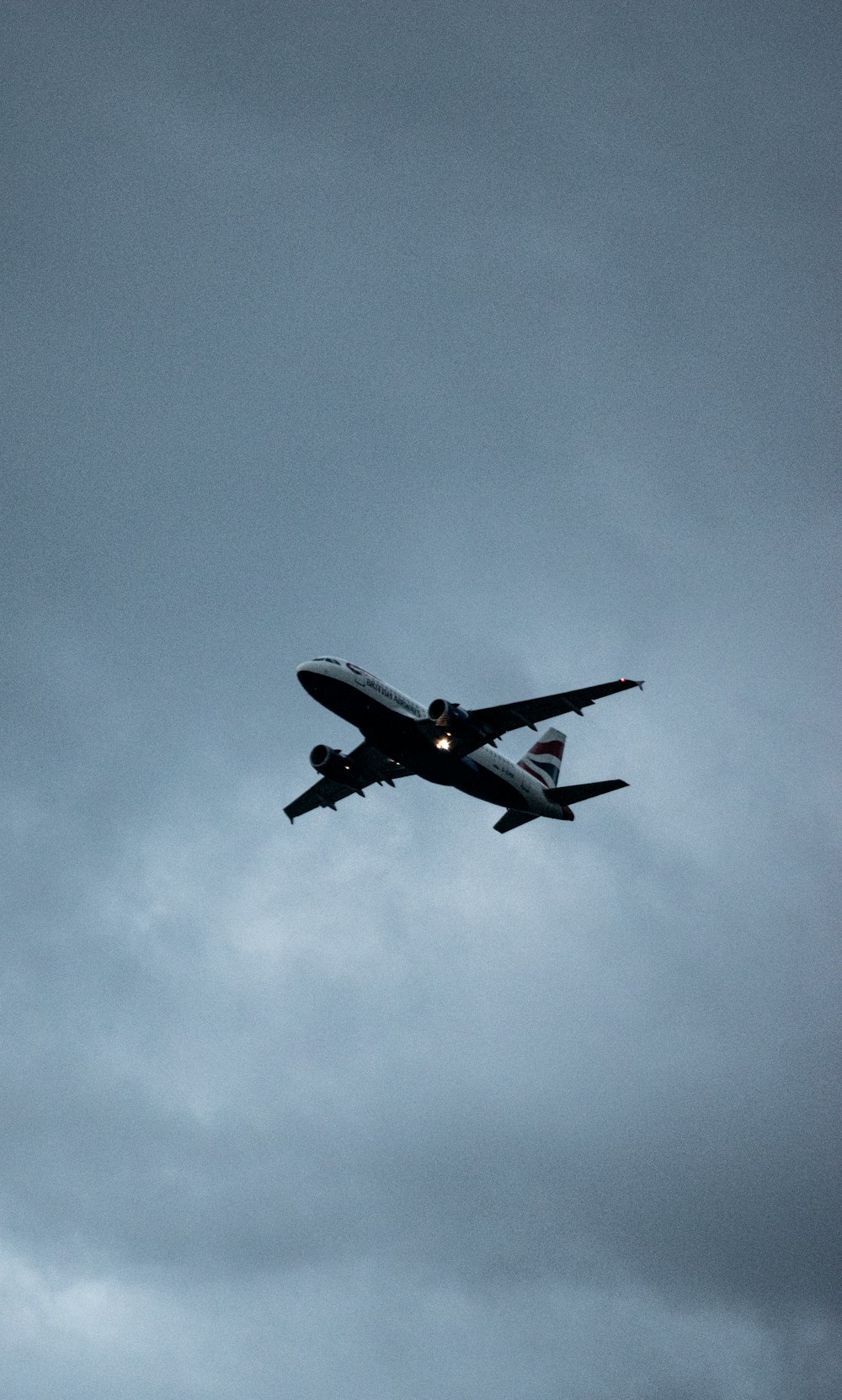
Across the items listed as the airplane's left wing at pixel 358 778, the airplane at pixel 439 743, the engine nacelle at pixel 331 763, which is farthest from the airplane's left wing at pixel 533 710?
the engine nacelle at pixel 331 763

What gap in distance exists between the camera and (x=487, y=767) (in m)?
82.3

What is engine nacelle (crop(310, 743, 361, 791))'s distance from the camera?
87438 millimetres

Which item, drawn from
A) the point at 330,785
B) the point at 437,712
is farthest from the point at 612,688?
the point at 330,785

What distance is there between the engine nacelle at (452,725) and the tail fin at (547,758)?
1771cm

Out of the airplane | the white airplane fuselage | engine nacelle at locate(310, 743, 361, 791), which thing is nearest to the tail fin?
the airplane

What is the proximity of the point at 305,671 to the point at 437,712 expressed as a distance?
28.0 ft

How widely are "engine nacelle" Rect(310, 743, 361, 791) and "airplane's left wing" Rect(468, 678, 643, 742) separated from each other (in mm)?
13488

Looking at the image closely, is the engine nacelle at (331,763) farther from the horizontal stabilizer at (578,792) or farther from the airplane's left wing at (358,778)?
the horizontal stabilizer at (578,792)

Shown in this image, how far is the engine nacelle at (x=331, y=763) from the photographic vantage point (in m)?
87.4

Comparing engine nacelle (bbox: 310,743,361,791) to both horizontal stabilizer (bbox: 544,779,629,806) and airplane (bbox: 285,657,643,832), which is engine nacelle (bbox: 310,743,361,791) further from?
horizontal stabilizer (bbox: 544,779,629,806)

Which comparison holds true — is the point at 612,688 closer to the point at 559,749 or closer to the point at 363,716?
the point at 363,716

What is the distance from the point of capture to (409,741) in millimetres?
77812

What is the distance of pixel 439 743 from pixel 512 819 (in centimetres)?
1538

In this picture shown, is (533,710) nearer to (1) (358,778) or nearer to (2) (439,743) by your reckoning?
(2) (439,743)
